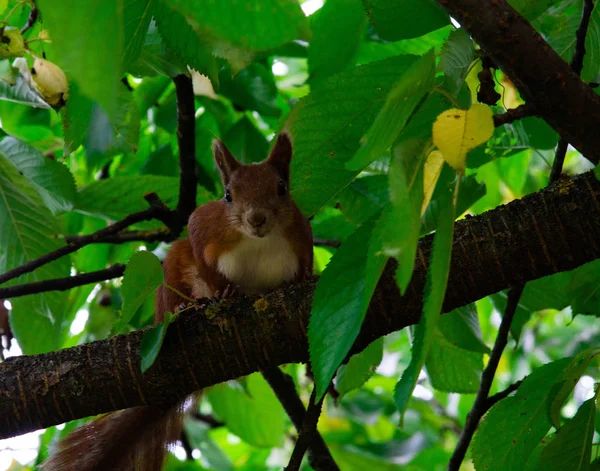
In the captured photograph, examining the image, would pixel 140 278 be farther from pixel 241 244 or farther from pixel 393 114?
pixel 241 244

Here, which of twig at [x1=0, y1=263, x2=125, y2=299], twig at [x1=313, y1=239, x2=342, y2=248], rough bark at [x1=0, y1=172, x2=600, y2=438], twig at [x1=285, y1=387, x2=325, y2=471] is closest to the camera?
rough bark at [x1=0, y1=172, x2=600, y2=438]

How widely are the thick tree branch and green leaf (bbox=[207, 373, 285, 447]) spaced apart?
148 cm

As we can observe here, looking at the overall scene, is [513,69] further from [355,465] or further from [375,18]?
[355,465]

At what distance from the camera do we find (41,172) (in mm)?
1802

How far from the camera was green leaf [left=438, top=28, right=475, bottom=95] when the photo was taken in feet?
3.34

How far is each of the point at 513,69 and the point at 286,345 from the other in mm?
Answer: 599

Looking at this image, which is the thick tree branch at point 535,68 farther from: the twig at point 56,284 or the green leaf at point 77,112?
the twig at point 56,284

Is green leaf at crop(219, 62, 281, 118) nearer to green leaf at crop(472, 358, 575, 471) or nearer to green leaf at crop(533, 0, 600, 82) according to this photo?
green leaf at crop(533, 0, 600, 82)

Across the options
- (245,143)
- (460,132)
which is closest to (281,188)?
(245,143)

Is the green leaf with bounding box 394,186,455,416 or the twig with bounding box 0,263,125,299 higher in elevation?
the twig with bounding box 0,263,125,299

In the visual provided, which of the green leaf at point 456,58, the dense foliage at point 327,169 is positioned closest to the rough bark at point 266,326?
the dense foliage at point 327,169

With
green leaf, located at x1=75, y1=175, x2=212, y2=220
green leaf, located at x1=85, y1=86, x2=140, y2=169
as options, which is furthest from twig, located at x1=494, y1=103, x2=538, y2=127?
green leaf, located at x1=75, y1=175, x2=212, y2=220

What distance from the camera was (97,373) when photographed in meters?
1.38

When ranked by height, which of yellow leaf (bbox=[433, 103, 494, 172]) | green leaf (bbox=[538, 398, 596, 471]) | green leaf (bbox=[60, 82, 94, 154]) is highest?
green leaf (bbox=[60, 82, 94, 154])
